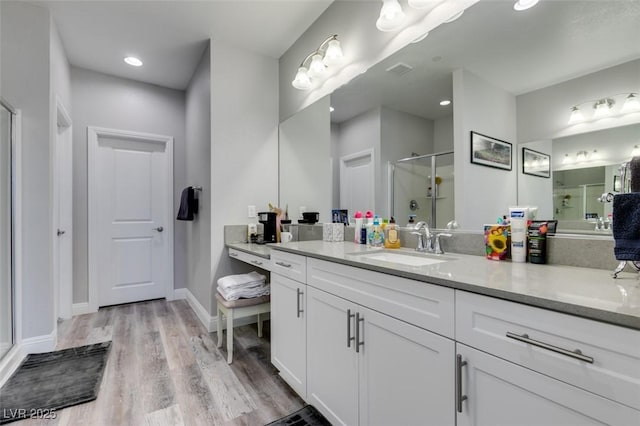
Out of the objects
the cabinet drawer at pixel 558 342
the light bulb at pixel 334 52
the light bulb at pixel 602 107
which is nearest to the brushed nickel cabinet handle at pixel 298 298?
the cabinet drawer at pixel 558 342

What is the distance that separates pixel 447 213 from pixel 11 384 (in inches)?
114

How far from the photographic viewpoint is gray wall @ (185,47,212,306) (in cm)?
278

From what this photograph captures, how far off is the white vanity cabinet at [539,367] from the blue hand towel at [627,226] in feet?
1.19

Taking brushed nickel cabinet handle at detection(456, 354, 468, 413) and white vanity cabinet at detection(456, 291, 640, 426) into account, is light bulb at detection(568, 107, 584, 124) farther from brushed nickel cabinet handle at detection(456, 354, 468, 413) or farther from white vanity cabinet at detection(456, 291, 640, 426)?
brushed nickel cabinet handle at detection(456, 354, 468, 413)

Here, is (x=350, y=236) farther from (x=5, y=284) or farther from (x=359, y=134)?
(x=5, y=284)

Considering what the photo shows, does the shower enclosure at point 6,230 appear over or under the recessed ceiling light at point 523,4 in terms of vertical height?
under

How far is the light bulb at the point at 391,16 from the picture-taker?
65.7 inches

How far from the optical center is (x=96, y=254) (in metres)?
3.24

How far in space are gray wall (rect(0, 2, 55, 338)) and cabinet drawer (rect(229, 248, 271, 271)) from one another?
4.54 ft

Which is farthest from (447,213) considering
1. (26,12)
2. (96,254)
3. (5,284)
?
(96,254)

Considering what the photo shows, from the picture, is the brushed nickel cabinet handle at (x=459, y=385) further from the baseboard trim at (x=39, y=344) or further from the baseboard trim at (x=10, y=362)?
the baseboard trim at (x=39, y=344)

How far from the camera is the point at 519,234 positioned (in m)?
1.20

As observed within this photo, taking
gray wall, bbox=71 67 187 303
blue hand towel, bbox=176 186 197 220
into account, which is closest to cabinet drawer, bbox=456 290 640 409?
blue hand towel, bbox=176 186 197 220

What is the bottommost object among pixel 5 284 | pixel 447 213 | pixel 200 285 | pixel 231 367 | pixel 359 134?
pixel 231 367
